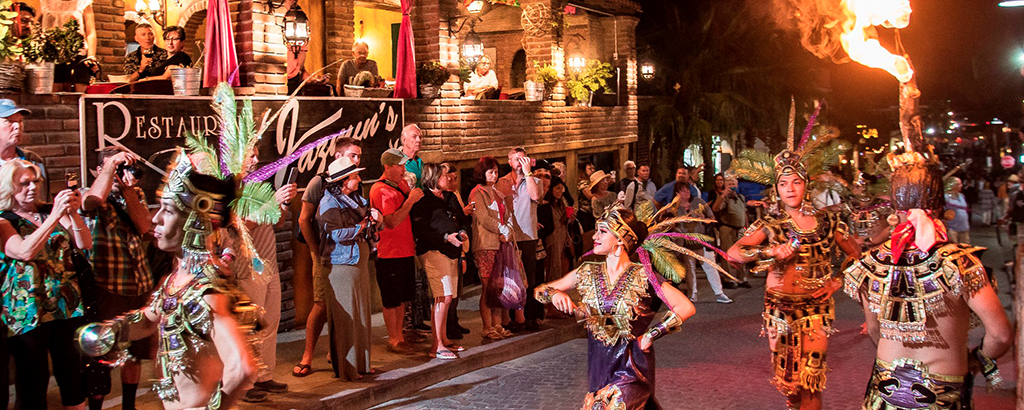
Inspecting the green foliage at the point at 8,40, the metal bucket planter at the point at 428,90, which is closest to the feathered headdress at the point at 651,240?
the green foliage at the point at 8,40

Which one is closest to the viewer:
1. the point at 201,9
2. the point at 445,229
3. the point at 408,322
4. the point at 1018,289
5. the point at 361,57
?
the point at 1018,289

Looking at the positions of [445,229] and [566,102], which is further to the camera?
[566,102]

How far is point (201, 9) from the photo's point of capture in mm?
15469

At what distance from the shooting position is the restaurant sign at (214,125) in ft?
28.7

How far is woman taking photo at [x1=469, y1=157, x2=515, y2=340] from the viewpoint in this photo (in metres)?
10.4

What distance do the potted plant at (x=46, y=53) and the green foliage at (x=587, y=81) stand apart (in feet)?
36.2

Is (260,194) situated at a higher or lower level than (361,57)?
lower

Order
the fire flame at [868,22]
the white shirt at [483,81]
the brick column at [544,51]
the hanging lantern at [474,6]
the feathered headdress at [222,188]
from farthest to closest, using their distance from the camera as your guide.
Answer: the brick column at [544,51]
the white shirt at [483,81]
the hanging lantern at [474,6]
the fire flame at [868,22]
the feathered headdress at [222,188]

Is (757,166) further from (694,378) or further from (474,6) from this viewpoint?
(474,6)

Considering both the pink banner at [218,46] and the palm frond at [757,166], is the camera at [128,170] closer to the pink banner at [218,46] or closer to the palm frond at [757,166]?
the pink banner at [218,46]

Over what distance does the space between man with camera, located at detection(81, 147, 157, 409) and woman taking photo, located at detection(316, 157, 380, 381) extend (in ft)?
5.49

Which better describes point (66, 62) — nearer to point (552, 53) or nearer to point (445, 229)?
point (445, 229)

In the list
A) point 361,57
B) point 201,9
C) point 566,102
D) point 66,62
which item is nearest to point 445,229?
point 66,62

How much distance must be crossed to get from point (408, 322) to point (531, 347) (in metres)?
1.38
